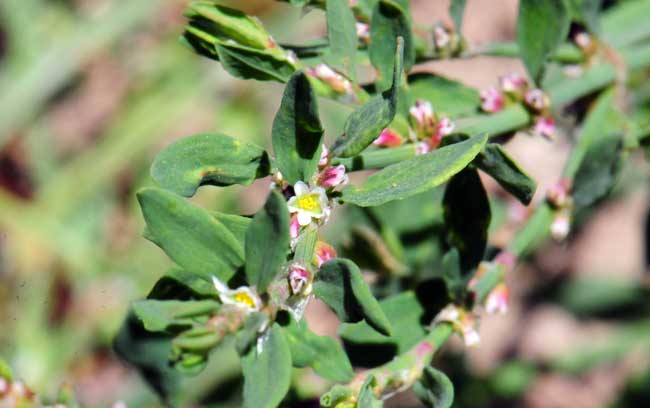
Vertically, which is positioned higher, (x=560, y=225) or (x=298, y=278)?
(x=298, y=278)

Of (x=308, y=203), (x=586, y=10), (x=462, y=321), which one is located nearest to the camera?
(x=308, y=203)

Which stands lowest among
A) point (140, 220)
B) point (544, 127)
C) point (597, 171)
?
point (140, 220)

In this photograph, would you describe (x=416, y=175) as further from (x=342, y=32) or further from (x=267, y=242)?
(x=342, y=32)

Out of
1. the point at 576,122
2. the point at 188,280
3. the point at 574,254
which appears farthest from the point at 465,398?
the point at 188,280

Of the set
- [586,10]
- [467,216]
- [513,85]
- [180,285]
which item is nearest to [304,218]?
[180,285]

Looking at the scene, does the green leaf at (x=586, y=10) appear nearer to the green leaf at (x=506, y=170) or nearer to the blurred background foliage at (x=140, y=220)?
the green leaf at (x=506, y=170)

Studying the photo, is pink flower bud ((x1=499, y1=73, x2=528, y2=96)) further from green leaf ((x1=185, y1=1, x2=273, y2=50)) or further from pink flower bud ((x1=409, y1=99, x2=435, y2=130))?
green leaf ((x1=185, y1=1, x2=273, y2=50))

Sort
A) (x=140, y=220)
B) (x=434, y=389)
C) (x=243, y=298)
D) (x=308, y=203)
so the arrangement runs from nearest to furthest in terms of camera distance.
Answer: (x=243, y=298)
(x=308, y=203)
(x=434, y=389)
(x=140, y=220)

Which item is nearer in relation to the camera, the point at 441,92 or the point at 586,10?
the point at 441,92
